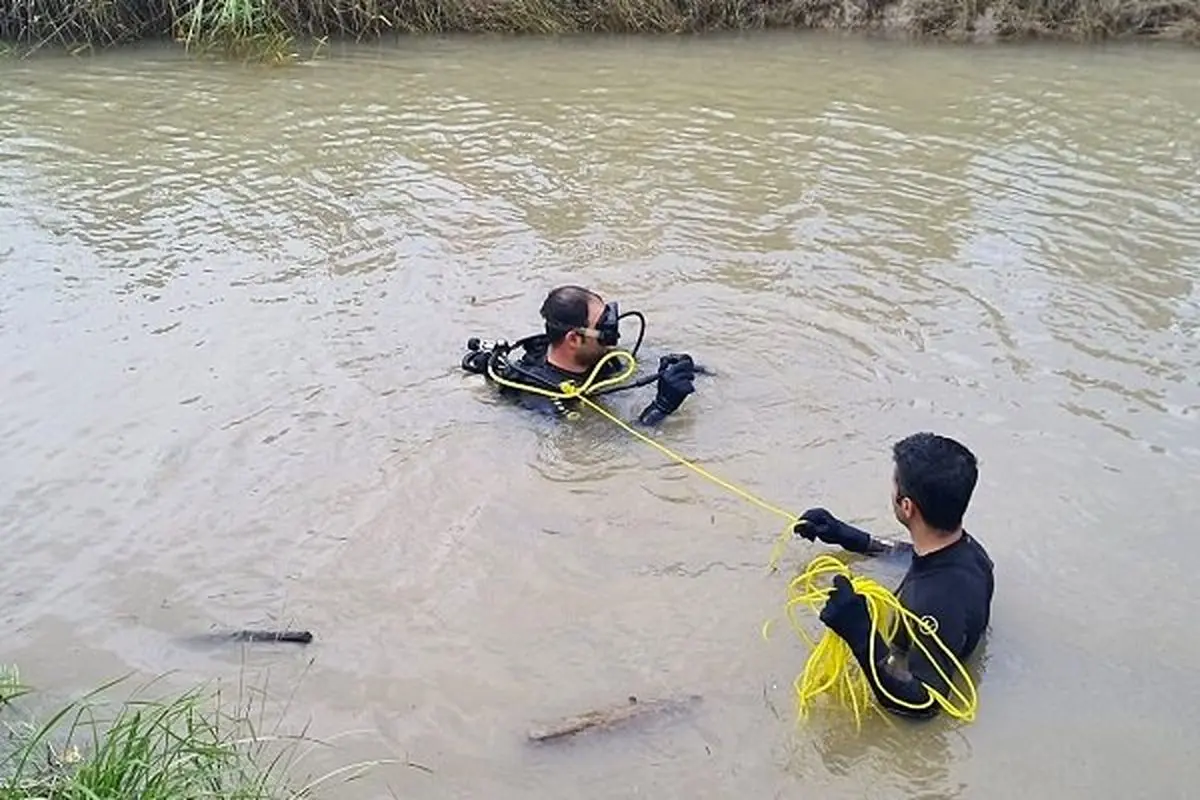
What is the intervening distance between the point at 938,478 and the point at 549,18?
409 inches

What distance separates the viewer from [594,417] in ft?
21.0

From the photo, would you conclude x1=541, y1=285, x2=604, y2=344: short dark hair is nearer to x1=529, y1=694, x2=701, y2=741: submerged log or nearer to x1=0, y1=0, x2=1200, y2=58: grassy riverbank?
x1=529, y1=694, x2=701, y2=741: submerged log

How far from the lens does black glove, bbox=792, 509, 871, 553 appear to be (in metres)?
4.99

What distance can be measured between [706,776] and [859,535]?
4.60ft

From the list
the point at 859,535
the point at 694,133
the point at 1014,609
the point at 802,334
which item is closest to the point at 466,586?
the point at 859,535

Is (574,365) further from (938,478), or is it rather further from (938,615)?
(938,615)

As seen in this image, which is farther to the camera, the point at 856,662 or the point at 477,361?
the point at 477,361

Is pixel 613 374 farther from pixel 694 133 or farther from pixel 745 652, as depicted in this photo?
pixel 694 133

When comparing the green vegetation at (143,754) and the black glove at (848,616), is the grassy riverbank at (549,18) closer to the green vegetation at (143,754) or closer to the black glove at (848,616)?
the green vegetation at (143,754)

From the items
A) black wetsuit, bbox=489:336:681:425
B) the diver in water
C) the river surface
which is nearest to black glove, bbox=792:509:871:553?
the river surface

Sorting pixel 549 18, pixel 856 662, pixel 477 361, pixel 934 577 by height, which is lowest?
pixel 856 662

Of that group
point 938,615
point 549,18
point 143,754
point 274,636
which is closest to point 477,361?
point 274,636

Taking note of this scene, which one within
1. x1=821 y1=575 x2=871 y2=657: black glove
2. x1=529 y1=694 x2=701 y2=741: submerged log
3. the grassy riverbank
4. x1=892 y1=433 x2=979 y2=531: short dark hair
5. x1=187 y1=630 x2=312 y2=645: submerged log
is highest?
the grassy riverbank

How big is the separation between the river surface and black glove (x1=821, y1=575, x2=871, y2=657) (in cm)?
38
